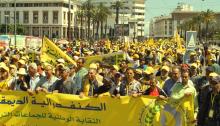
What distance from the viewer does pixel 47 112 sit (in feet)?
30.6

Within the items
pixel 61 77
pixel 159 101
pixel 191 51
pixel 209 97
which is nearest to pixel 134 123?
pixel 159 101

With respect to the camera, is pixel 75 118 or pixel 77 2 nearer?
pixel 75 118

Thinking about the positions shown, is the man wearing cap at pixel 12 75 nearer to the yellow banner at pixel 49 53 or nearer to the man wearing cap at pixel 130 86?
the man wearing cap at pixel 130 86

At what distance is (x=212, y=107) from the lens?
26.8ft

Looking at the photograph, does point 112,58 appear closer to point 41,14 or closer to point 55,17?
point 55,17

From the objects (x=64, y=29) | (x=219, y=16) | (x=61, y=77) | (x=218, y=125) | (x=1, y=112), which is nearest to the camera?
(x=218, y=125)

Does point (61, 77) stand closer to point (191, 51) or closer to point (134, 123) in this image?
point (134, 123)

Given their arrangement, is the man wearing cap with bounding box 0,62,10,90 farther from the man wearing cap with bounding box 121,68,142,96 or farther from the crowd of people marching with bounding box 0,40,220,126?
the man wearing cap with bounding box 121,68,142,96

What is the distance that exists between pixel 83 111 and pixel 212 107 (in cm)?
206

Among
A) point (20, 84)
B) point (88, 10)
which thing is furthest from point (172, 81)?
point (88, 10)

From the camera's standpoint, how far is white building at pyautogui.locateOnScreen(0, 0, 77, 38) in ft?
523

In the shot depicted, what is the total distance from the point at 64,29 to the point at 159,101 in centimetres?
15776

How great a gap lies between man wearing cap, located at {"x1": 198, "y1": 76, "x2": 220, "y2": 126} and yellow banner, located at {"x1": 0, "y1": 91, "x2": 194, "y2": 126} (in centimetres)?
34

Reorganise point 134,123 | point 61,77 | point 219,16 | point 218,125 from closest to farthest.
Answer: point 218,125, point 134,123, point 61,77, point 219,16
